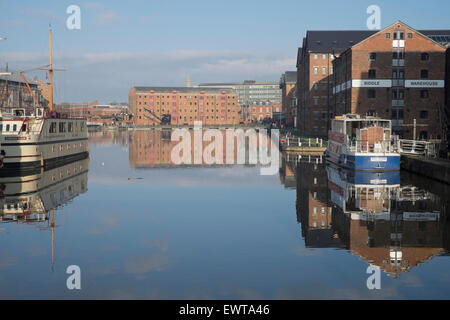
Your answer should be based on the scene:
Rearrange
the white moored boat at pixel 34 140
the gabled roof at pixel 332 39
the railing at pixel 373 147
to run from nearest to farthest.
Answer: the white moored boat at pixel 34 140 → the railing at pixel 373 147 → the gabled roof at pixel 332 39

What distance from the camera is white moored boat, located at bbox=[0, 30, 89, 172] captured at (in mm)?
38438

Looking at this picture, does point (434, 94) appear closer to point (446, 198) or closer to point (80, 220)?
point (446, 198)

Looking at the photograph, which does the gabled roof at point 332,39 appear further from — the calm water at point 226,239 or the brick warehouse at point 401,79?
the calm water at point 226,239

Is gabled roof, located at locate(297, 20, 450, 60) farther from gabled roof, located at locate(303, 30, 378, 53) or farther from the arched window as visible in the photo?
the arched window

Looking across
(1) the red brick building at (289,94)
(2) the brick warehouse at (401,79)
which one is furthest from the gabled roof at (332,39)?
(1) the red brick building at (289,94)

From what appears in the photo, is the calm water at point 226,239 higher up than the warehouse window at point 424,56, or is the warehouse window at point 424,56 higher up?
the warehouse window at point 424,56

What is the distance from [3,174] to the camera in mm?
37875

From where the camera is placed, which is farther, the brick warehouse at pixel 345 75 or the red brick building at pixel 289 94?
the red brick building at pixel 289 94

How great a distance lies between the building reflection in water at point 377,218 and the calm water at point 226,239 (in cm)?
5

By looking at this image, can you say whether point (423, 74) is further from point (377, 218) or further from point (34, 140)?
point (34, 140)

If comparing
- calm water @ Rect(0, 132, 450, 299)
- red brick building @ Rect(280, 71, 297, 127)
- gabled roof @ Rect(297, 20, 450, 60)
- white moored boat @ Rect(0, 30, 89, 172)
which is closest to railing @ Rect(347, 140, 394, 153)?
calm water @ Rect(0, 132, 450, 299)

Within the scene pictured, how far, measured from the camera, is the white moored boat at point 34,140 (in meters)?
38.4

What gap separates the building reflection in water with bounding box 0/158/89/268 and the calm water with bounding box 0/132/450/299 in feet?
0.36

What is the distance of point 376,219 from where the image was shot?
21984mm
